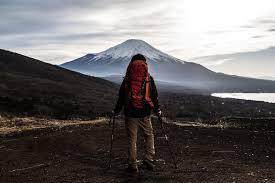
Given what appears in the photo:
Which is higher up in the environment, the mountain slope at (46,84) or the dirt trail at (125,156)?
the mountain slope at (46,84)

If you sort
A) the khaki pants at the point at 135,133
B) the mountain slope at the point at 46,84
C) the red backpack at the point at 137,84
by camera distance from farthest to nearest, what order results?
the mountain slope at the point at 46,84
the khaki pants at the point at 135,133
the red backpack at the point at 137,84

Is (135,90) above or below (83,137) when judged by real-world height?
above

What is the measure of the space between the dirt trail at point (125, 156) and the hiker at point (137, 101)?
558mm

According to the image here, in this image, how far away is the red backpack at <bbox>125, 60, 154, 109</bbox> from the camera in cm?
1199

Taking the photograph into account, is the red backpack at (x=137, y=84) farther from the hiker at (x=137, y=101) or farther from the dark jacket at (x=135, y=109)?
the dark jacket at (x=135, y=109)

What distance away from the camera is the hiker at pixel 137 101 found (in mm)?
12000

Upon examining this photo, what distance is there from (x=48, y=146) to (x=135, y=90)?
243 inches

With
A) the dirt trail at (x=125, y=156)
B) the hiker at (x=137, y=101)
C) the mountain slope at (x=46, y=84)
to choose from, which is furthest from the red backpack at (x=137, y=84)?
the mountain slope at (x=46, y=84)

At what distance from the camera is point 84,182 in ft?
36.4

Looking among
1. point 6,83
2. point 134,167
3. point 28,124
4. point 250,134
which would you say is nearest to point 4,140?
point 28,124

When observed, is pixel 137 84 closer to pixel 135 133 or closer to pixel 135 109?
pixel 135 109

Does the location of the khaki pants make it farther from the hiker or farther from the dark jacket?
the dark jacket

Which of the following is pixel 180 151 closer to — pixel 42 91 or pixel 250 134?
pixel 250 134

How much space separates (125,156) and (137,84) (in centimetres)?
338
